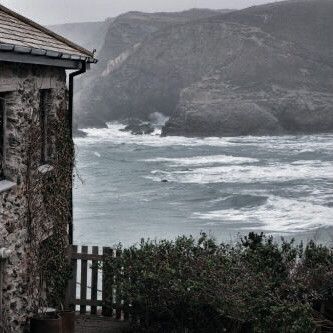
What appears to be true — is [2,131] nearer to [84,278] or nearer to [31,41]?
[31,41]

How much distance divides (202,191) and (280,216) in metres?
8.76

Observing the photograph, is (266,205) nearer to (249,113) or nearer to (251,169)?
(251,169)

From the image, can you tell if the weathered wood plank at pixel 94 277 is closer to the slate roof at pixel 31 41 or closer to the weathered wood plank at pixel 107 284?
the weathered wood plank at pixel 107 284

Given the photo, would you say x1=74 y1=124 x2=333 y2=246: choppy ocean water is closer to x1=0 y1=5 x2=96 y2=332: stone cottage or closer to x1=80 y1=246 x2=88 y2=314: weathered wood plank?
x1=0 y1=5 x2=96 y2=332: stone cottage

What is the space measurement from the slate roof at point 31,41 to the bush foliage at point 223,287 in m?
3.24

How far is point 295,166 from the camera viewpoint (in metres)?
54.0

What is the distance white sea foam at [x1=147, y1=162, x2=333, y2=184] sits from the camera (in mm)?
45719

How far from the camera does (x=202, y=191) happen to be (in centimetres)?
4016

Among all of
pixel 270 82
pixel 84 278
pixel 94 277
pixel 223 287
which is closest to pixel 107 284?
pixel 94 277

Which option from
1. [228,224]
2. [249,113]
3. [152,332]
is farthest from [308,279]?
[249,113]

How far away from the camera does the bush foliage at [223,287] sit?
9.69 m

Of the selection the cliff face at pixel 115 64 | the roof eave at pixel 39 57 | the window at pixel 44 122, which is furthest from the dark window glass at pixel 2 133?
the cliff face at pixel 115 64

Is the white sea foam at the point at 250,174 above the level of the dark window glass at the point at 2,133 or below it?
below

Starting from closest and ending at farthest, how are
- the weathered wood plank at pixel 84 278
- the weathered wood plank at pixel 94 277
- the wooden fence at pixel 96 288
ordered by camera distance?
the wooden fence at pixel 96 288 → the weathered wood plank at pixel 94 277 → the weathered wood plank at pixel 84 278
